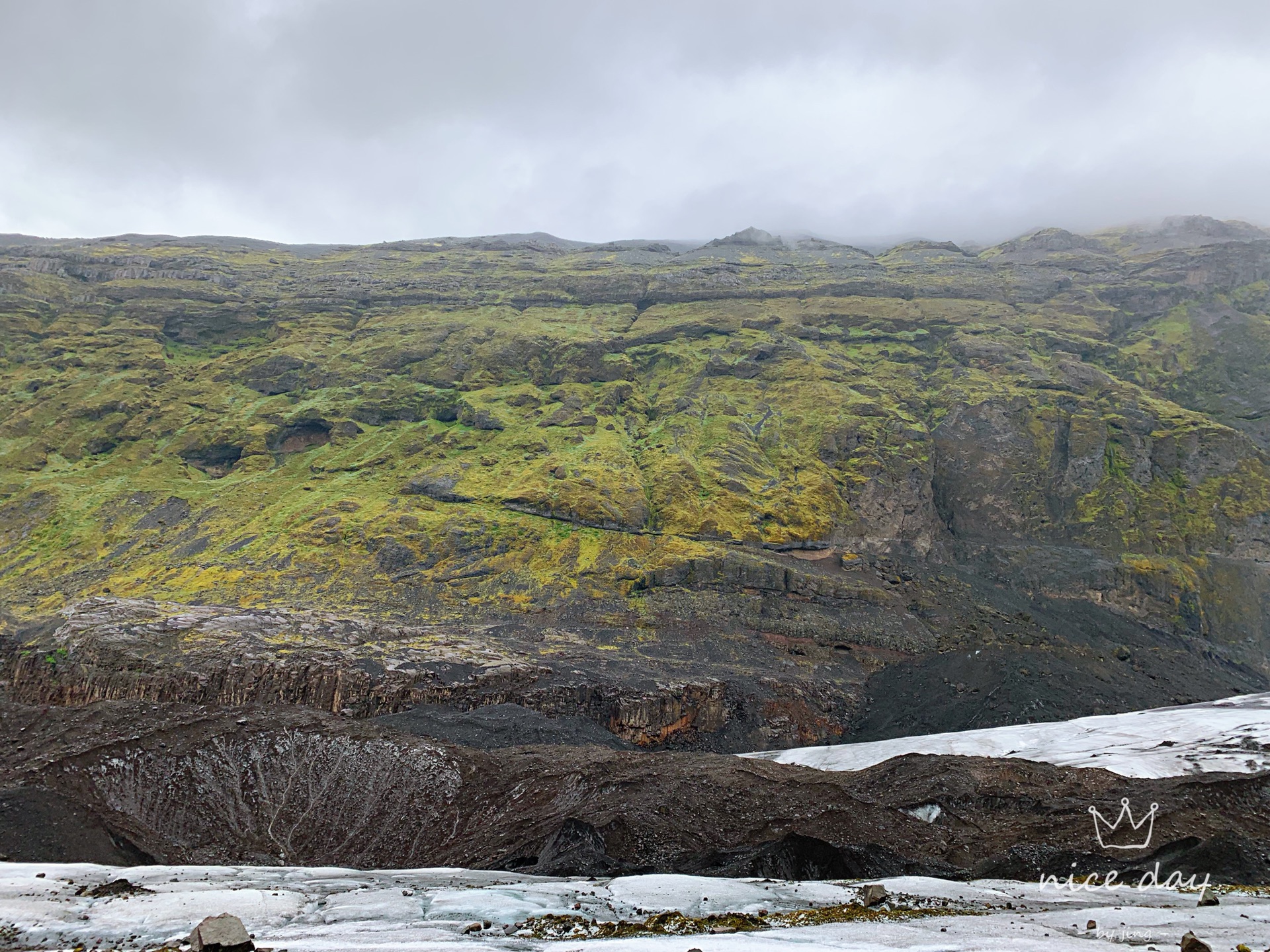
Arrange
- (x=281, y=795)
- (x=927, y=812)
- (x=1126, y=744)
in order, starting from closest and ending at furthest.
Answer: (x=927, y=812)
(x=281, y=795)
(x=1126, y=744)

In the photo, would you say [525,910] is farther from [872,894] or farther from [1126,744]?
Answer: [1126,744]

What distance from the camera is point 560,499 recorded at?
272 feet

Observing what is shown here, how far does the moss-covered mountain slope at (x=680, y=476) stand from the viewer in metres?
61.0

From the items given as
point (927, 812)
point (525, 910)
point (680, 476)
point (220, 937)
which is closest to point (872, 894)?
point (525, 910)

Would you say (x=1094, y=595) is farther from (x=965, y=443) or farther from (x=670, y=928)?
(x=670, y=928)

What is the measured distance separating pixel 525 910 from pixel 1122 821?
2080cm

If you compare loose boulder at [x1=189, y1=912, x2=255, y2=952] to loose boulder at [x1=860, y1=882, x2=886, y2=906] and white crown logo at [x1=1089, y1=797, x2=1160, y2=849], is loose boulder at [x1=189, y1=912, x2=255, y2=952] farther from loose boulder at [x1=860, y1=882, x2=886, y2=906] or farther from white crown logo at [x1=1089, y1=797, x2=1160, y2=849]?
white crown logo at [x1=1089, y1=797, x2=1160, y2=849]

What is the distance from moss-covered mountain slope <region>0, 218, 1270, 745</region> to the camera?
200 ft

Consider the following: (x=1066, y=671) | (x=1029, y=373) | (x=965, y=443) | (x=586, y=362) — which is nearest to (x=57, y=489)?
(x=586, y=362)

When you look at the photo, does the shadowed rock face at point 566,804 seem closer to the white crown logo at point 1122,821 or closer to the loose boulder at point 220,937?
the white crown logo at point 1122,821

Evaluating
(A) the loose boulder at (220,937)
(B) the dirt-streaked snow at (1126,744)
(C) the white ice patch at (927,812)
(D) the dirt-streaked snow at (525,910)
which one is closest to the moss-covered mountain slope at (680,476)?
(B) the dirt-streaked snow at (1126,744)

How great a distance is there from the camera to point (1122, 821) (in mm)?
24516

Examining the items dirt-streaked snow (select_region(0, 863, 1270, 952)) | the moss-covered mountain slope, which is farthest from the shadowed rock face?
the moss-covered mountain slope

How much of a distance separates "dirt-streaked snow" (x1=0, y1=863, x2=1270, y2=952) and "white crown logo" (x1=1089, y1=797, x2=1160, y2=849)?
524 centimetres
